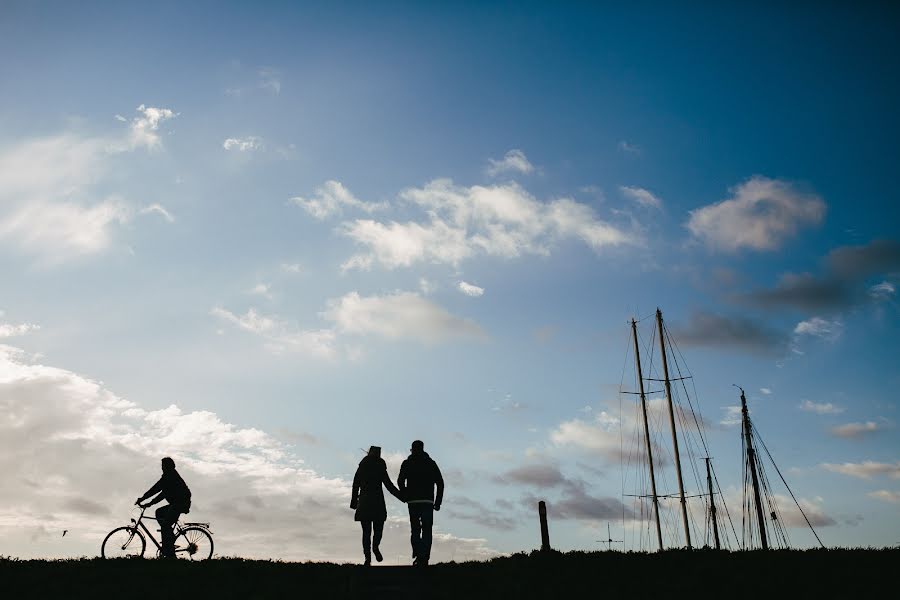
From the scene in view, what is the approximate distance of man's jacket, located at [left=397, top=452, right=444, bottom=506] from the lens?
18.2 m

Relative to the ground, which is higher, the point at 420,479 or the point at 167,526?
the point at 420,479

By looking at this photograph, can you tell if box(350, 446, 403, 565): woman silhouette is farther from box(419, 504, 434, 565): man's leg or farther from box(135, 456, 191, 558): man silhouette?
box(135, 456, 191, 558): man silhouette

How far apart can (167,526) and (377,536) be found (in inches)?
256

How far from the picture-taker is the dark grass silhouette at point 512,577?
14.4m

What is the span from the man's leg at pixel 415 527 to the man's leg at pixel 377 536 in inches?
29.5

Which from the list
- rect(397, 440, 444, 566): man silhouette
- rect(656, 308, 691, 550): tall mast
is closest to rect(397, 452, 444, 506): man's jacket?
rect(397, 440, 444, 566): man silhouette

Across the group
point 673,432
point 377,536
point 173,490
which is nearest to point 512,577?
point 377,536

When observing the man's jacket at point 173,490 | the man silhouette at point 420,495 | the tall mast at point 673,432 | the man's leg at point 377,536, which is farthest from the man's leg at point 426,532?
the tall mast at point 673,432

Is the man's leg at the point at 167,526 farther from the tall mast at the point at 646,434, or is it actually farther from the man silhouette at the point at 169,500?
the tall mast at the point at 646,434

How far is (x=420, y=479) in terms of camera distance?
18.3 meters

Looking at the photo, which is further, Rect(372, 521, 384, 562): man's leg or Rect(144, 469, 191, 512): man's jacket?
Rect(144, 469, 191, 512): man's jacket

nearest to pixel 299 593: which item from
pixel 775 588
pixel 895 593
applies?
pixel 775 588

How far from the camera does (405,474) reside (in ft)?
60.3

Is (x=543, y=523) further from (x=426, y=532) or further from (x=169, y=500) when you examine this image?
(x=169, y=500)
